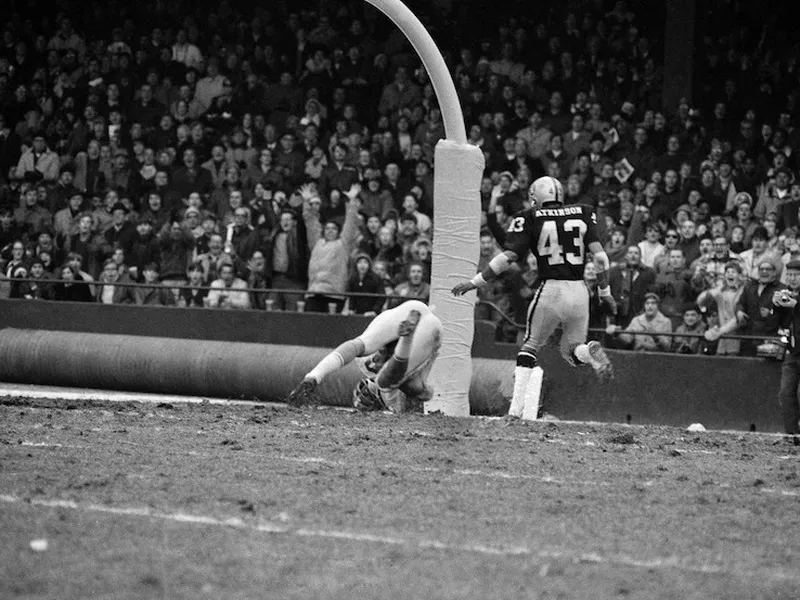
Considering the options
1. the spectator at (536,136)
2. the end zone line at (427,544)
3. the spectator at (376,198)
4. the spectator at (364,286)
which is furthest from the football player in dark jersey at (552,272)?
the spectator at (536,136)

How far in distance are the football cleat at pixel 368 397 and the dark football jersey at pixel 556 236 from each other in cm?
154

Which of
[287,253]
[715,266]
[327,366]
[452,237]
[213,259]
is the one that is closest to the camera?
[327,366]

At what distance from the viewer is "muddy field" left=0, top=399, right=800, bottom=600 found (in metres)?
5.68

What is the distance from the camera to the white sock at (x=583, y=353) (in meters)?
12.1

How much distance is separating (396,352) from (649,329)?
15.7ft

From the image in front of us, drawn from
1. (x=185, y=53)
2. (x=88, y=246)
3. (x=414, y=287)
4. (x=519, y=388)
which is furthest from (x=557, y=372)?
(x=185, y=53)

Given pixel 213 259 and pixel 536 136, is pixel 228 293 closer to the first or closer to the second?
pixel 213 259

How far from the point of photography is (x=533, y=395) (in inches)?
482

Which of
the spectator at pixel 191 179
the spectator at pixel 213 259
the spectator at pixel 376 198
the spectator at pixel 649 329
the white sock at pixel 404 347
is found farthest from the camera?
the spectator at pixel 191 179

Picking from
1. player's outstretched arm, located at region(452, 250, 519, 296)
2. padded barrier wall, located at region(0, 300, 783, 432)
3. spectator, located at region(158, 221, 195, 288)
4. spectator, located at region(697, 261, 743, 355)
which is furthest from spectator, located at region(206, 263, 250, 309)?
player's outstretched arm, located at region(452, 250, 519, 296)

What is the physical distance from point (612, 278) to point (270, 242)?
14.2 feet

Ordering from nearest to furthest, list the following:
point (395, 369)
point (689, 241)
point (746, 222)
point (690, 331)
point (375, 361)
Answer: point (395, 369), point (375, 361), point (690, 331), point (689, 241), point (746, 222)

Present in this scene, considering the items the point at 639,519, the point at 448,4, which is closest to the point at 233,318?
the point at 448,4

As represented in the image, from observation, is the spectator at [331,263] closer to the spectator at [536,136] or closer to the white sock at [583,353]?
the spectator at [536,136]
